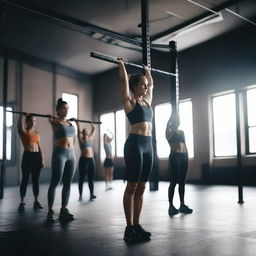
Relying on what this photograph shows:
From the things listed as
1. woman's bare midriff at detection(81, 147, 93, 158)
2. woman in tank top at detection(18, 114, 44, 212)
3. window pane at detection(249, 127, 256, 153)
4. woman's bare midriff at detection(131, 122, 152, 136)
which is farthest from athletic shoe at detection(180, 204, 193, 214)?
window pane at detection(249, 127, 256, 153)

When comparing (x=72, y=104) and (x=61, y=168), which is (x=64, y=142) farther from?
(x=72, y=104)

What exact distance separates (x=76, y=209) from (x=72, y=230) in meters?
1.51

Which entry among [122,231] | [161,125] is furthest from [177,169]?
[161,125]

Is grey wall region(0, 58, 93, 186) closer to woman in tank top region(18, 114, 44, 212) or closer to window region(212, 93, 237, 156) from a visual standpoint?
window region(212, 93, 237, 156)

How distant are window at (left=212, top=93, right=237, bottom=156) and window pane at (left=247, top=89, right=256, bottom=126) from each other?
411mm

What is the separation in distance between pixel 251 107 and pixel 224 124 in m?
0.89

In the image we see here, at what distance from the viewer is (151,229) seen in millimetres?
3201

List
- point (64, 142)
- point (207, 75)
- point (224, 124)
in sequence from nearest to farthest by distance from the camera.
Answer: point (64, 142), point (224, 124), point (207, 75)

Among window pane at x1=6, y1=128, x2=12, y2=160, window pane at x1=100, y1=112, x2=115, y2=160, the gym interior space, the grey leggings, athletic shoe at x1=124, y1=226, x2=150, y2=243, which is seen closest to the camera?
athletic shoe at x1=124, y1=226, x2=150, y2=243

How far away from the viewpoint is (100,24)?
8633 mm

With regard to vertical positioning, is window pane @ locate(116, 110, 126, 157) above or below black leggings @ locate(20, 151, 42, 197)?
above

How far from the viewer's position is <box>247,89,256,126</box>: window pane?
28.3 feet

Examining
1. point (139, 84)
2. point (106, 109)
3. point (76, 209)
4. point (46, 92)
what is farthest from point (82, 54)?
point (139, 84)

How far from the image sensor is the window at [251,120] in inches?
339
